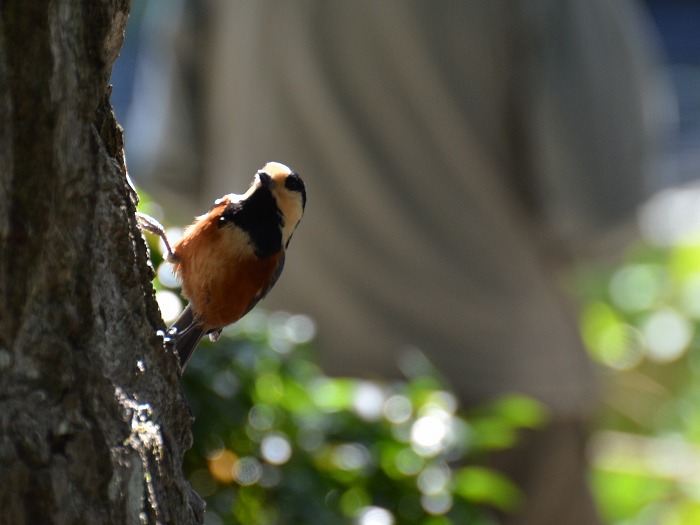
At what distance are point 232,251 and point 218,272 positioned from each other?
0.05 meters

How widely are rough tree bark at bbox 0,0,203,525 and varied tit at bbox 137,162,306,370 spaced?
0.52 meters

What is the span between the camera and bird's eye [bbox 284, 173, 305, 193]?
2.13 m

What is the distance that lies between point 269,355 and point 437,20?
2.01 metres

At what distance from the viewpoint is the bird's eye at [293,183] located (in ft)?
6.98

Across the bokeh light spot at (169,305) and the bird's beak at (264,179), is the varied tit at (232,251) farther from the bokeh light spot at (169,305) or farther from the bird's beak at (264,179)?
the bokeh light spot at (169,305)

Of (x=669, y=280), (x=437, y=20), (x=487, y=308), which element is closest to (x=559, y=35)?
(x=437, y=20)

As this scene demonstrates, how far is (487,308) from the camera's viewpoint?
5.05m

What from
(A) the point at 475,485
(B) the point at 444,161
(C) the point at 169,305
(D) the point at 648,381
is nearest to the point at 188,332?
(C) the point at 169,305

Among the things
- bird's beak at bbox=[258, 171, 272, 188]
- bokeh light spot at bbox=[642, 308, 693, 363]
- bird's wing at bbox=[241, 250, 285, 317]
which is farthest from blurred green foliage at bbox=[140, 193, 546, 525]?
bokeh light spot at bbox=[642, 308, 693, 363]

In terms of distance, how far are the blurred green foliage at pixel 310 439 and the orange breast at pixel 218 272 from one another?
0.50 meters

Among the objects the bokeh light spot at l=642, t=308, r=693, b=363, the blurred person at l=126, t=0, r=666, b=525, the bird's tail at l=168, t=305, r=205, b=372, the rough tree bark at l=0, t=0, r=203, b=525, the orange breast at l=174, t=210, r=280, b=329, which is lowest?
the rough tree bark at l=0, t=0, r=203, b=525

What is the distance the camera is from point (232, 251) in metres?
2.19

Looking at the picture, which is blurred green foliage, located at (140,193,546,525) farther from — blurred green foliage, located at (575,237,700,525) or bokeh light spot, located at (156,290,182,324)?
blurred green foliage, located at (575,237,700,525)

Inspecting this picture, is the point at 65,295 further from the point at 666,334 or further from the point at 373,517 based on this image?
the point at 666,334
